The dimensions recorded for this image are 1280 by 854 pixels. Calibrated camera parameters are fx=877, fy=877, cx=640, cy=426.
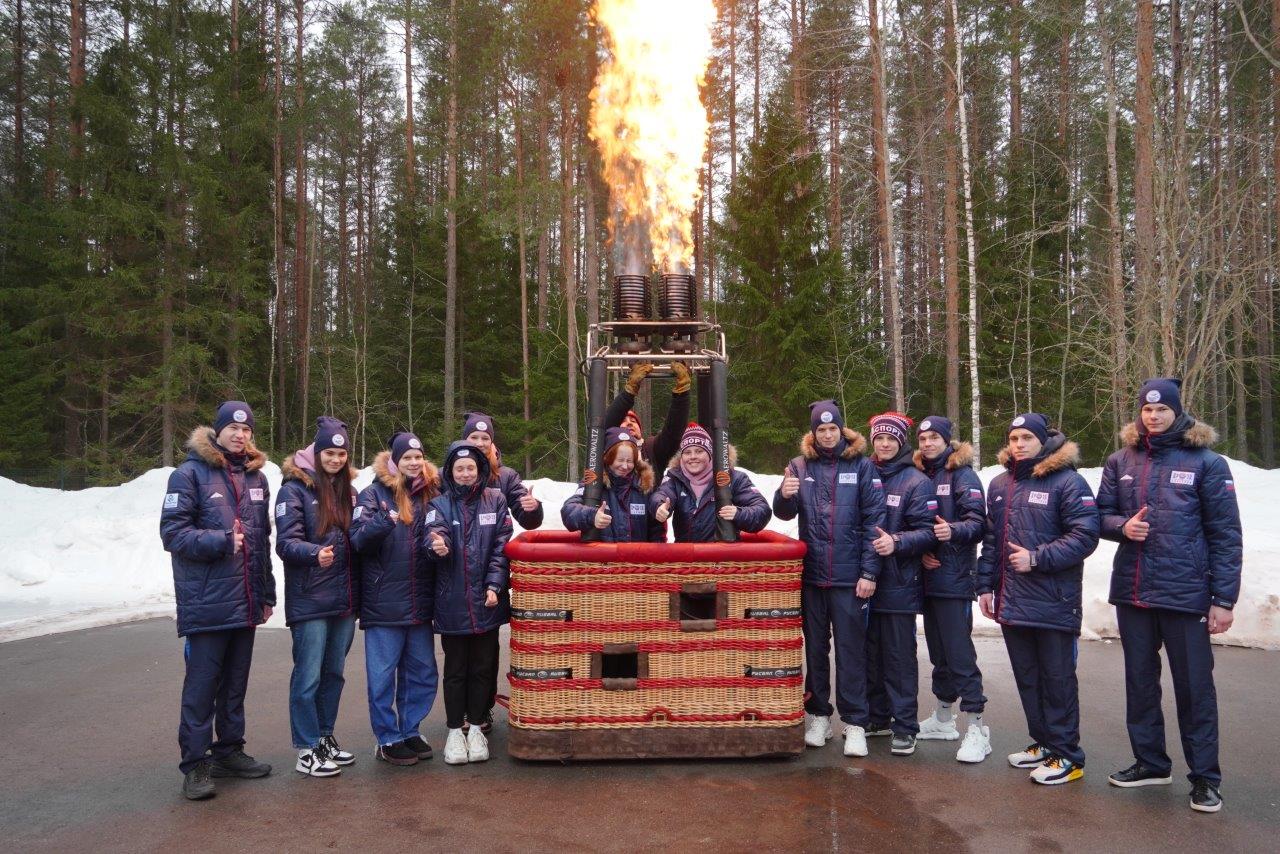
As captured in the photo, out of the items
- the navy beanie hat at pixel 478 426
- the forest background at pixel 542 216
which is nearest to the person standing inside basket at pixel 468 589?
the navy beanie hat at pixel 478 426

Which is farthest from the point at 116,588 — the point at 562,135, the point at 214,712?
the point at 562,135

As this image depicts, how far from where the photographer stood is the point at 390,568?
201 inches

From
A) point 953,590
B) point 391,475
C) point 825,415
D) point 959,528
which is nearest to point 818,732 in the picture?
point 953,590

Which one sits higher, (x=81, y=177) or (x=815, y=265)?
(x=81, y=177)

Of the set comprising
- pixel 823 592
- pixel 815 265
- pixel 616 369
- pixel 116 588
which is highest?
pixel 815 265

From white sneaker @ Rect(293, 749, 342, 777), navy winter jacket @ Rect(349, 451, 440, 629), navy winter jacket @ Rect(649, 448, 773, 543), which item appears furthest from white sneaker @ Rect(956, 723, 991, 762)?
white sneaker @ Rect(293, 749, 342, 777)

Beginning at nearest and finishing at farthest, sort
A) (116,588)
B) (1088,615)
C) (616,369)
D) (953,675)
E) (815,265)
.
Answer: (953,675), (616,369), (1088,615), (116,588), (815,265)

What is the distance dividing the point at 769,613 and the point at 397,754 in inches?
90.0

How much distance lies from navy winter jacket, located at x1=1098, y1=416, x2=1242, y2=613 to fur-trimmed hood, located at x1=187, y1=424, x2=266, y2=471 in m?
4.73

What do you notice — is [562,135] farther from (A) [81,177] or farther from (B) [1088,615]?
(B) [1088,615]

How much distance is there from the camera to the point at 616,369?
569 cm

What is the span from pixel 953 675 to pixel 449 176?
822 inches

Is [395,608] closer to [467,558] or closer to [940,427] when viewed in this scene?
[467,558]

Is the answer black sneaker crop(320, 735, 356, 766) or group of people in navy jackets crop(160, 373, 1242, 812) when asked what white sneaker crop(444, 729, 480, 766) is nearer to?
group of people in navy jackets crop(160, 373, 1242, 812)
